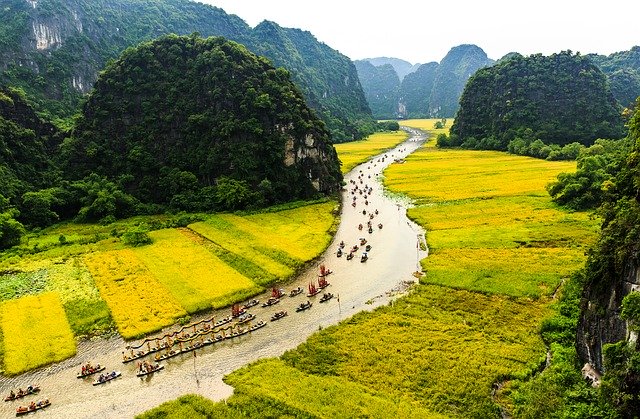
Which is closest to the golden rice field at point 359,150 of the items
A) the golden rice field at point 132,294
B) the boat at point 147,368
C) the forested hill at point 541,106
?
the forested hill at point 541,106

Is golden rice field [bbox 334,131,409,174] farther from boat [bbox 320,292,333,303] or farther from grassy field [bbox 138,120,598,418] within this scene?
boat [bbox 320,292,333,303]

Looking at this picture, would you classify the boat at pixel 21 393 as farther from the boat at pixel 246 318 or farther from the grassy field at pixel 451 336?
the boat at pixel 246 318

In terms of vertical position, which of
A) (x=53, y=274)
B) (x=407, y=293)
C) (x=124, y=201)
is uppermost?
(x=124, y=201)

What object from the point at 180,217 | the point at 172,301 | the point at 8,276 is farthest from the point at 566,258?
the point at 8,276

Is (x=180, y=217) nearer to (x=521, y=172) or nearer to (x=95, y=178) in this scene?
(x=95, y=178)

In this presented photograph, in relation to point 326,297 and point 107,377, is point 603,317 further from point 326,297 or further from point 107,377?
point 107,377

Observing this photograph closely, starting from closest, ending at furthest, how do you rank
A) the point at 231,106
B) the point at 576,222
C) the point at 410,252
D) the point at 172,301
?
the point at 172,301 < the point at 410,252 < the point at 576,222 < the point at 231,106

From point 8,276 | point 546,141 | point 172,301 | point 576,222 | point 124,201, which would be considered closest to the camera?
point 172,301
